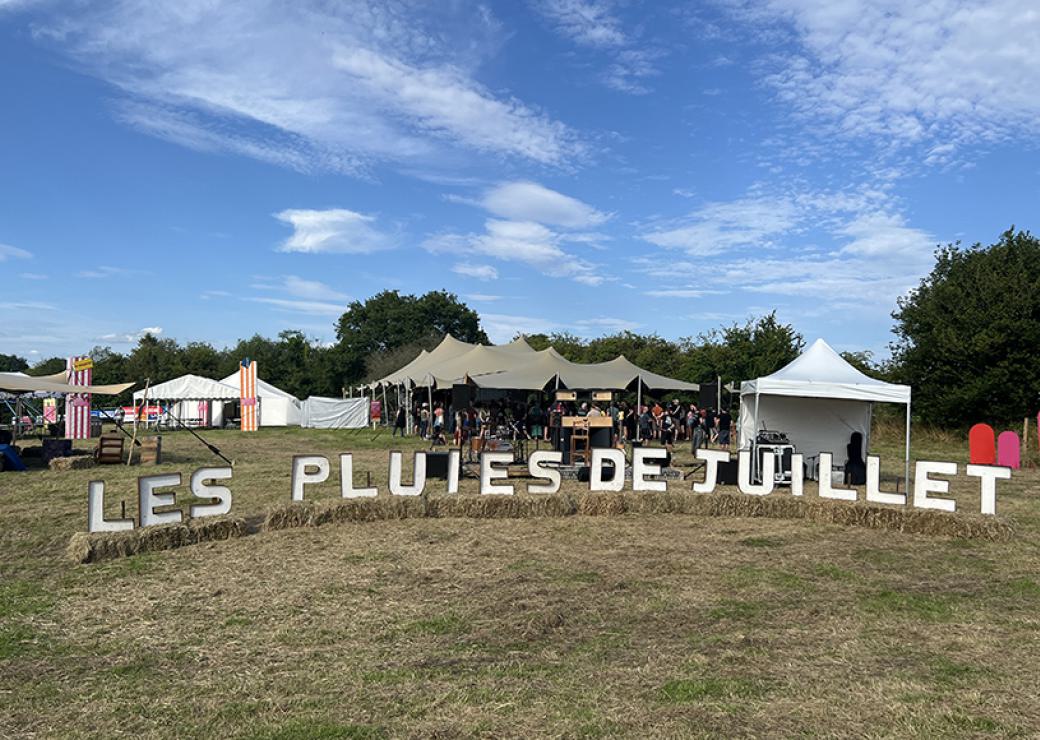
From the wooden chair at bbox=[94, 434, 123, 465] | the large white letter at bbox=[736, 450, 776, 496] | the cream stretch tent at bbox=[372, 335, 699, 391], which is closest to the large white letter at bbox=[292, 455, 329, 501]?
the large white letter at bbox=[736, 450, 776, 496]

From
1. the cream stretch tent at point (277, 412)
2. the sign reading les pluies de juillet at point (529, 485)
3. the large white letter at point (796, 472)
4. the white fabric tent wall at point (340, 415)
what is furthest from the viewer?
the cream stretch tent at point (277, 412)

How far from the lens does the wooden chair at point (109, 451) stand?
17.7 m

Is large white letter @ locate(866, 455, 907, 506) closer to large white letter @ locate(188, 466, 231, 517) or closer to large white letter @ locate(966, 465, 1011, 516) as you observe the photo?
large white letter @ locate(966, 465, 1011, 516)

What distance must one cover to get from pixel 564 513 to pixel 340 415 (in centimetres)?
3010

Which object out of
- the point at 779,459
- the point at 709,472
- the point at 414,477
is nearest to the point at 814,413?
the point at 779,459

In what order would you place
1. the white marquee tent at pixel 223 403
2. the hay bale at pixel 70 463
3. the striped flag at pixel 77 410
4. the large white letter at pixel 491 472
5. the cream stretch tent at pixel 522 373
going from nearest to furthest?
the large white letter at pixel 491 472, the hay bale at pixel 70 463, the cream stretch tent at pixel 522 373, the striped flag at pixel 77 410, the white marquee tent at pixel 223 403

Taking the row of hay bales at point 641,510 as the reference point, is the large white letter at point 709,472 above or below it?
above

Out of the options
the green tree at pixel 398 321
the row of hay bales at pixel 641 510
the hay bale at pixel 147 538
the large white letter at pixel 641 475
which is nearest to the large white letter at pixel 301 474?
the row of hay bales at pixel 641 510

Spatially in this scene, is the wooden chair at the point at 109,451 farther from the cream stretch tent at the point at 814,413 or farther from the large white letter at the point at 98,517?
the cream stretch tent at the point at 814,413

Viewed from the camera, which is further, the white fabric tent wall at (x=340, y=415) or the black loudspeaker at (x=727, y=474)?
the white fabric tent wall at (x=340, y=415)

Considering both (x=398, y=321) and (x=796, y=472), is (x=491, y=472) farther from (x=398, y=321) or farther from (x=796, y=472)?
(x=398, y=321)

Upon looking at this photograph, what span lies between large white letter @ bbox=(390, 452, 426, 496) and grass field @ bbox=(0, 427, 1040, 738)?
1047mm

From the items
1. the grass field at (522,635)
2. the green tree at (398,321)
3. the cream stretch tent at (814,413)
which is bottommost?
the grass field at (522,635)

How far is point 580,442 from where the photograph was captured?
16.9m
